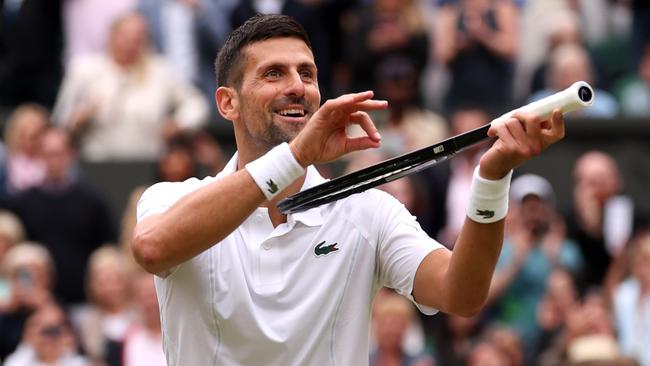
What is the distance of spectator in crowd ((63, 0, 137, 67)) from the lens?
14391mm

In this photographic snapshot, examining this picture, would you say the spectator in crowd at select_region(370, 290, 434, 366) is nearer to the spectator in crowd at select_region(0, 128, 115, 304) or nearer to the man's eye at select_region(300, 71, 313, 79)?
the spectator in crowd at select_region(0, 128, 115, 304)

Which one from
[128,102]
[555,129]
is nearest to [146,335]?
[128,102]

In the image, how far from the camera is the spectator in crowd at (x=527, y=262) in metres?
11.7

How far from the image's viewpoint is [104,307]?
39.3ft

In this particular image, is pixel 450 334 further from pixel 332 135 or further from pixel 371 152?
pixel 332 135

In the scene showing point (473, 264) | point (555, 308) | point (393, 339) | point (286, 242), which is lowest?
point (555, 308)

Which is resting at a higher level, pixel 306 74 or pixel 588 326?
pixel 306 74

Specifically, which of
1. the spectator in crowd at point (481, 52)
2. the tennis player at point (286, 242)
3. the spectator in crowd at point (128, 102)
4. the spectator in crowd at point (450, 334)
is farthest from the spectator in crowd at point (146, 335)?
the tennis player at point (286, 242)

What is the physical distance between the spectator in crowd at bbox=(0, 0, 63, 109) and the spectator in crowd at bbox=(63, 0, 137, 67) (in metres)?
0.12

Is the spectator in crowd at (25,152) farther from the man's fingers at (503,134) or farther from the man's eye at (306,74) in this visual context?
the man's fingers at (503,134)

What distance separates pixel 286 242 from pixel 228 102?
0.64 m

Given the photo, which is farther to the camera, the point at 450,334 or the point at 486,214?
the point at 450,334

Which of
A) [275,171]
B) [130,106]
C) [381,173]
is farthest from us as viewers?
[130,106]

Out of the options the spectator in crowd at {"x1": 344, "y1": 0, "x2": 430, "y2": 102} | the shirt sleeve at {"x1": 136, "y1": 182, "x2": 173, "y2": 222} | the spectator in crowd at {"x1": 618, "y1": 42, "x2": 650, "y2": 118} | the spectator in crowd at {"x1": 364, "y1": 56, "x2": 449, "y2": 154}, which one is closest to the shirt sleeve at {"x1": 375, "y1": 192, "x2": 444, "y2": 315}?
the shirt sleeve at {"x1": 136, "y1": 182, "x2": 173, "y2": 222}
